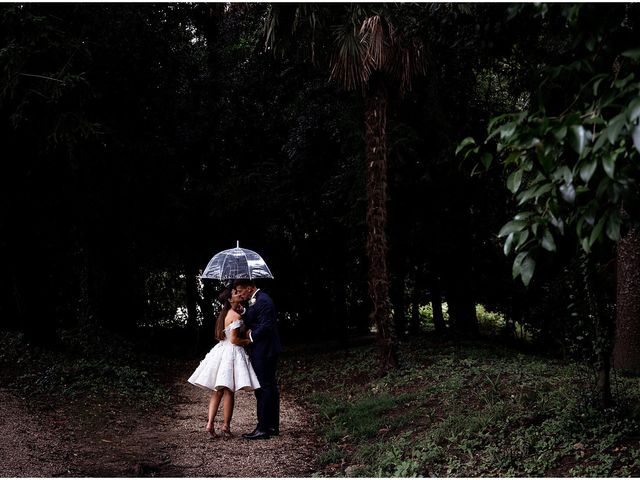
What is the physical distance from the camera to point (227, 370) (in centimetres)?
837

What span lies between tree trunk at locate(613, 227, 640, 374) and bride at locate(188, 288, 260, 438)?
6086 millimetres

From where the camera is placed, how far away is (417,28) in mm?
9812

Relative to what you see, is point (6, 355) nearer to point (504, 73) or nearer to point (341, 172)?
point (341, 172)

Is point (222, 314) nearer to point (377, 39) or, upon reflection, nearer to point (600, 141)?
point (377, 39)

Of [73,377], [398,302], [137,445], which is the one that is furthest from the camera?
[398,302]

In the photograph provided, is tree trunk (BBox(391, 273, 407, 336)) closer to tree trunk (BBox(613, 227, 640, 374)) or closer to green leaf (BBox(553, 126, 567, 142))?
tree trunk (BBox(613, 227, 640, 374))

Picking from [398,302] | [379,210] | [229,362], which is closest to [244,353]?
[229,362]

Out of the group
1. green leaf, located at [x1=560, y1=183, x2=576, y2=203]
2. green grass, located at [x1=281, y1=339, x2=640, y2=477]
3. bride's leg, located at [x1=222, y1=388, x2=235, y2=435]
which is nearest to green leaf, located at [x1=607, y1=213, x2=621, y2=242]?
green leaf, located at [x1=560, y1=183, x2=576, y2=203]

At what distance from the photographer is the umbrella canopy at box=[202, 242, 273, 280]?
27.9ft

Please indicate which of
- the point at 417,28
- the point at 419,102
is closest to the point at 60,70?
the point at 417,28

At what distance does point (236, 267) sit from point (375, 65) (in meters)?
4.45

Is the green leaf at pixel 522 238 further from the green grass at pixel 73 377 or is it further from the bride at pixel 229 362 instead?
the green grass at pixel 73 377

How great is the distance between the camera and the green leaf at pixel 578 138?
289 centimetres

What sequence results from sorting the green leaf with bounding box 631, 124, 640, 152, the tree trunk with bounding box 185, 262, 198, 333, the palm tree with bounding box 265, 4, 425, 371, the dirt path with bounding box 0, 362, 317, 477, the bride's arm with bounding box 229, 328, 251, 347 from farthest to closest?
the tree trunk with bounding box 185, 262, 198, 333 → the palm tree with bounding box 265, 4, 425, 371 → the bride's arm with bounding box 229, 328, 251, 347 → the dirt path with bounding box 0, 362, 317, 477 → the green leaf with bounding box 631, 124, 640, 152
